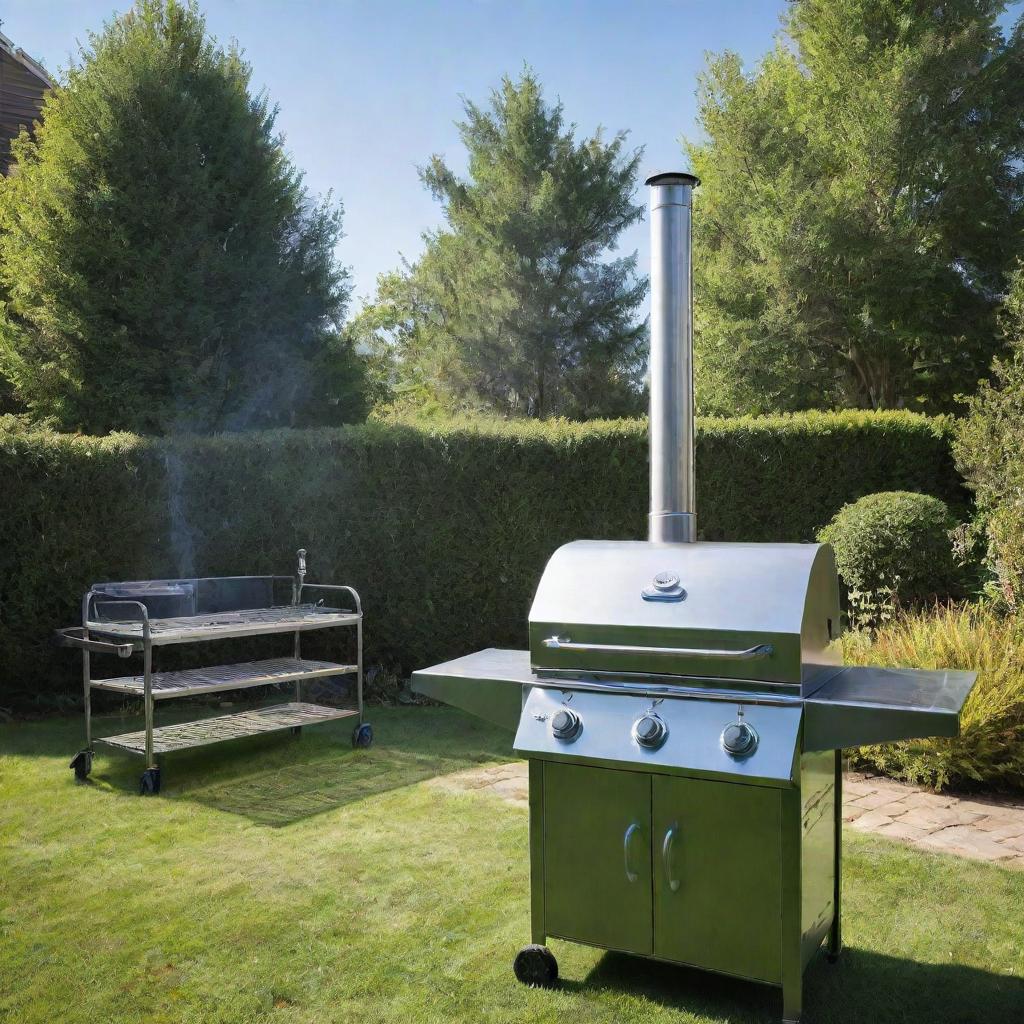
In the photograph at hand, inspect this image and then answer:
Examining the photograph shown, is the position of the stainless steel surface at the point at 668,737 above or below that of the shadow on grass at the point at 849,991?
above

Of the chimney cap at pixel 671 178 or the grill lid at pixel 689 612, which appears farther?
the chimney cap at pixel 671 178

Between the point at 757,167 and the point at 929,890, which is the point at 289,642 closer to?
the point at 929,890

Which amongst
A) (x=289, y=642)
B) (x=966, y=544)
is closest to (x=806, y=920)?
(x=966, y=544)

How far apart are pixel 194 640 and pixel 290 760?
948 mm

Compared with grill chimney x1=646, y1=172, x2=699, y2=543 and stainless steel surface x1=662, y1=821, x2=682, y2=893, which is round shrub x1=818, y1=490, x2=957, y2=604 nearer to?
grill chimney x1=646, y1=172, x2=699, y2=543

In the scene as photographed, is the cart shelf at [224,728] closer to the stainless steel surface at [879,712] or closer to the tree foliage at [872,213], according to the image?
the stainless steel surface at [879,712]

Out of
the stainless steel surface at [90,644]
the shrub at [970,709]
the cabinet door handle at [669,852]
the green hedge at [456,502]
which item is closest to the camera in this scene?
the cabinet door handle at [669,852]

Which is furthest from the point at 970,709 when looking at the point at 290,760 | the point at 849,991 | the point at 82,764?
the point at 82,764

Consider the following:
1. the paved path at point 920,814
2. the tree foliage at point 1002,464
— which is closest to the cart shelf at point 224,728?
the paved path at point 920,814

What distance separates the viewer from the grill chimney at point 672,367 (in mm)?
3297

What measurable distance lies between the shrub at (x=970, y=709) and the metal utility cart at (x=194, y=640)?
320 centimetres

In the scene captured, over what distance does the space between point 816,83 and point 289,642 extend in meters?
Answer: 15.0

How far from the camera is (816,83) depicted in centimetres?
1675

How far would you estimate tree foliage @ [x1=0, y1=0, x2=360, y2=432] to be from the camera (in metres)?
11.1
